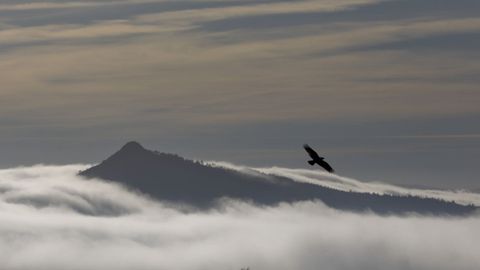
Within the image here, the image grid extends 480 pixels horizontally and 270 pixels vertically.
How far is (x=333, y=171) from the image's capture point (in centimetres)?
19950

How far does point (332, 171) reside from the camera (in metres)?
200

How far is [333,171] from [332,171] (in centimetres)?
39
